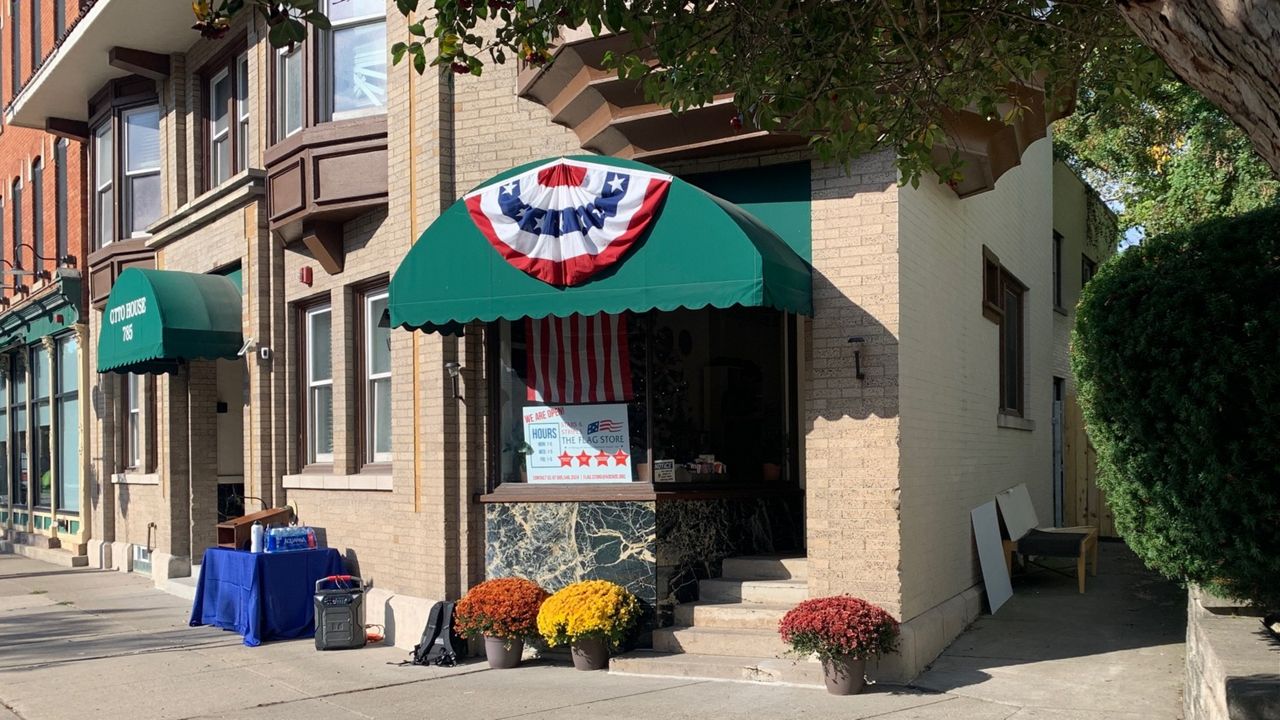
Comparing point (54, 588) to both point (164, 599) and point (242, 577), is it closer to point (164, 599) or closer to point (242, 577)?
point (164, 599)

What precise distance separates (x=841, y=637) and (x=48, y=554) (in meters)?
16.6

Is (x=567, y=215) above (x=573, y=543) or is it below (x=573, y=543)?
above

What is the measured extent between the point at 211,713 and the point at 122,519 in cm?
1059

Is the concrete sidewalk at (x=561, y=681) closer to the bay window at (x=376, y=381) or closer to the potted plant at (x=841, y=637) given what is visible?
the potted plant at (x=841, y=637)

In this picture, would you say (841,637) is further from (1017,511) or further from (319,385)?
(319,385)

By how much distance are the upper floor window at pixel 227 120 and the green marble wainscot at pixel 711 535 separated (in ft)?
26.4

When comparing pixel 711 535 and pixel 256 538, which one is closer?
pixel 711 535

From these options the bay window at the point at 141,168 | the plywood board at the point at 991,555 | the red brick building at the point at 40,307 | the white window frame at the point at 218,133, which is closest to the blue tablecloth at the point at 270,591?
the white window frame at the point at 218,133

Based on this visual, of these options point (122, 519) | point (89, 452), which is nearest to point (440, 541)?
point (122, 519)

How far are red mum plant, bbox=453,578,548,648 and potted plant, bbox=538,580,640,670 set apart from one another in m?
0.15

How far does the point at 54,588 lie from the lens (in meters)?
16.3

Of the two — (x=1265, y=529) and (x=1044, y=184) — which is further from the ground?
(x=1044, y=184)

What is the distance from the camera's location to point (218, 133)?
52.2 ft

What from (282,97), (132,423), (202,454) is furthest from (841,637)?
(132,423)
